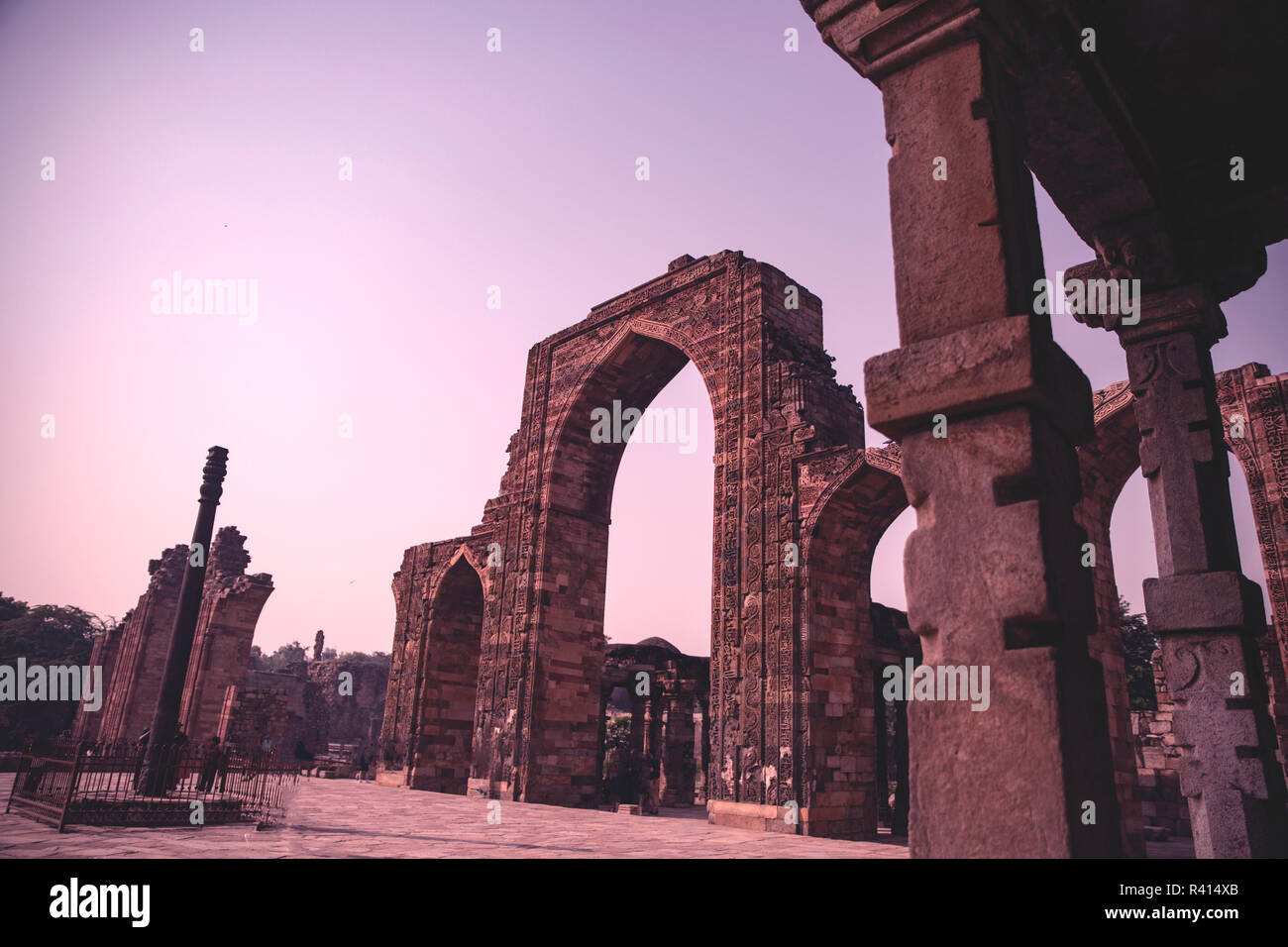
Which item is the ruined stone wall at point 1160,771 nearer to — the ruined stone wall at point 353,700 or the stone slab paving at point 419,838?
the stone slab paving at point 419,838

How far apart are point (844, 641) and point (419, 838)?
6.69 metres

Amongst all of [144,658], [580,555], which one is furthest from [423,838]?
[144,658]

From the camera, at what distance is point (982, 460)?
8.43ft

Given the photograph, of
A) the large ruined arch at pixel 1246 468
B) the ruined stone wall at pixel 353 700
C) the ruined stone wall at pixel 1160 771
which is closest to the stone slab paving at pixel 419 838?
the large ruined arch at pixel 1246 468

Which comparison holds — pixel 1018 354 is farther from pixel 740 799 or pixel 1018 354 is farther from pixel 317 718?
pixel 317 718

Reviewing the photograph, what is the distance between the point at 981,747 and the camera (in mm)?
2311

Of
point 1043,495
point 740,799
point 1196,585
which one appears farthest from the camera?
point 740,799

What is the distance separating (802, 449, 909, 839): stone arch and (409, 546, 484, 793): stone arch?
7.94 meters

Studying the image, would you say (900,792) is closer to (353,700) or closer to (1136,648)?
(1136,648)

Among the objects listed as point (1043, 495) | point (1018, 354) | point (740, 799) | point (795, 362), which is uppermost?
point (795, 362)

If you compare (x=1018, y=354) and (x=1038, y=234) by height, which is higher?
(x=1038, y=234)

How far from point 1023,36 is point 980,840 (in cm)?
302
